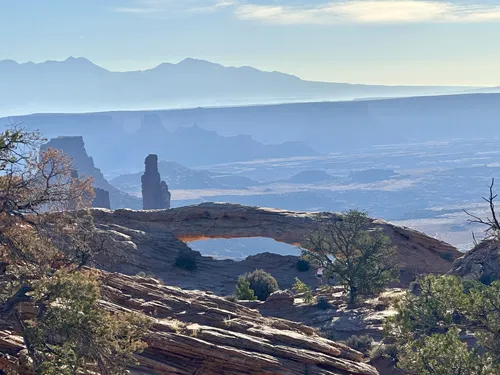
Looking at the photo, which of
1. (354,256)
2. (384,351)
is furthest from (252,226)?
(384,351)

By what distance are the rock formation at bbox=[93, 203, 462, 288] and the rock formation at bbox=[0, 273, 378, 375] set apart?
73.1 feet

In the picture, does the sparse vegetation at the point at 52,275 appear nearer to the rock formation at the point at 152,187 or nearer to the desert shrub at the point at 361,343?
the desert shrub at the point at 361,343

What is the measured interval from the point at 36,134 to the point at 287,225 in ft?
122

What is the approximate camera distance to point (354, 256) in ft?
143

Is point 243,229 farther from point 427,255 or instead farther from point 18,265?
point 18,265

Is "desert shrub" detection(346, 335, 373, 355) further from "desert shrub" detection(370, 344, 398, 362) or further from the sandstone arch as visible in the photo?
the sandstone arch

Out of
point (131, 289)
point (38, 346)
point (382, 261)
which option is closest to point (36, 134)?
point (38, 346)

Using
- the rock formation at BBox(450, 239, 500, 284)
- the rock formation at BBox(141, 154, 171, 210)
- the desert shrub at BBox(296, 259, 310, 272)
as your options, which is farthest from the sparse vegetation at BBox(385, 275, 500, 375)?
the rock formation at BBox(141, 154, 171, 210)

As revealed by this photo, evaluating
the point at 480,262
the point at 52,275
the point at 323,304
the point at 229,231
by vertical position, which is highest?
the point at 52,275

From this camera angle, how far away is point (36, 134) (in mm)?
A: 19766

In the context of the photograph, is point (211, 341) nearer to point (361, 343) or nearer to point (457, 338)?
point (457, 338)

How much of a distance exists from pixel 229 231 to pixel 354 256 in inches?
578

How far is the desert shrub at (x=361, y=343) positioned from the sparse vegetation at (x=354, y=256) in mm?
8050

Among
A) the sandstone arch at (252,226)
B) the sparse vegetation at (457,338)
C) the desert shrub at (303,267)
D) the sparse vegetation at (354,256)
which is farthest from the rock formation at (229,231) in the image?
the sparse vegetation at (457,338)
